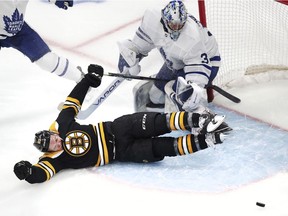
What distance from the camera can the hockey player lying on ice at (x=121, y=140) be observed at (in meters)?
2.59

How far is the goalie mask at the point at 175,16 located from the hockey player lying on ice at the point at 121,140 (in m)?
0.40

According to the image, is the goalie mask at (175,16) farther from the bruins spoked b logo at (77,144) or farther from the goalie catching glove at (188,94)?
the bruins spoked b logo at (77,144)

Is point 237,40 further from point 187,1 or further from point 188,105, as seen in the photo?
point 187,1

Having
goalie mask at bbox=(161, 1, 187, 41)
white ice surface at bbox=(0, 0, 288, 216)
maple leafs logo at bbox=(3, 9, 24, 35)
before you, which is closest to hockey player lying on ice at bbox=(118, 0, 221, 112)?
goalie mask at bbox=(161, 1, 187, 41)

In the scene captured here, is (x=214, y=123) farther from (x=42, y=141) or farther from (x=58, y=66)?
(x=58, y=66)

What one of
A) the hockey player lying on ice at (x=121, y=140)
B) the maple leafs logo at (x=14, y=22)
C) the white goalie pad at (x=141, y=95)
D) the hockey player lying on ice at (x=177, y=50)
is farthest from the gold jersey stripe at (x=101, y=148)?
the maple leafs logo at (x=14, y=22)

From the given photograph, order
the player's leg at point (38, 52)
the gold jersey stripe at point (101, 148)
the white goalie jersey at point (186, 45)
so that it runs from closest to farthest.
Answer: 1. the gold jersey stripe at point (101, 148)
2. the white goalie jersey at point (186, 45)
3. the player's leg at point (38, 52)

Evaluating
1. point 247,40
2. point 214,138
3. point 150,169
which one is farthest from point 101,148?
point 247,40

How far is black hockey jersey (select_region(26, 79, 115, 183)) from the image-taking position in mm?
2623

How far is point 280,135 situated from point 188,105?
0.43 meters

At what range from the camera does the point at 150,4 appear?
462cm

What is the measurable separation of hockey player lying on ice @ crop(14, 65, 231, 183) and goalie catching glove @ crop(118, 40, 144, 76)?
47 centimetres

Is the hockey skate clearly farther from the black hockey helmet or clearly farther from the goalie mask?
the black hockey helmet

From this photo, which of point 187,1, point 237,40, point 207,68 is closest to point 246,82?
point 237,40
